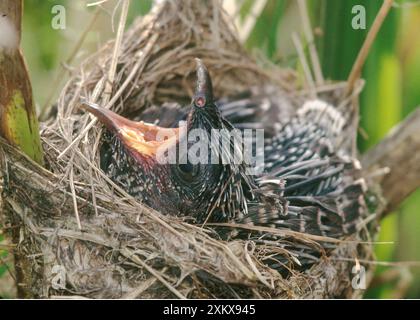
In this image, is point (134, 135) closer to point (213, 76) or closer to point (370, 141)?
point (213, 76)

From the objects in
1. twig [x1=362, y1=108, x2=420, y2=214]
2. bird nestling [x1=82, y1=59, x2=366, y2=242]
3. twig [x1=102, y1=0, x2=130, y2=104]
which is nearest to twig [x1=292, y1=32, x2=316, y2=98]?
twig [x1=362, y1=108, x2=420, y2=214]

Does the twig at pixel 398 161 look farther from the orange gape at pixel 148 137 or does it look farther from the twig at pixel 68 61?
the twig at pixel 68 61


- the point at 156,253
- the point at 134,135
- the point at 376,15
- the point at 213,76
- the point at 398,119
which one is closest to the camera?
the point at 156,253

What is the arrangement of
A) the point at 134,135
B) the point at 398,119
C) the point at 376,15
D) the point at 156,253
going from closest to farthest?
the point at 156,253 → the point at 134,135 → the point at 376,15 → the point at 398,119

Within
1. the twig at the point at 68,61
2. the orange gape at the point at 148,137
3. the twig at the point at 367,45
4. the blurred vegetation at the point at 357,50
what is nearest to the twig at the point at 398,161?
the blurred vegetation at the point at 357,50

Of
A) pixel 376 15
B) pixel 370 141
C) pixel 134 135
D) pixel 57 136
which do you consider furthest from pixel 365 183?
pixel 57 136
